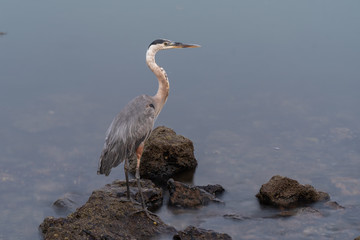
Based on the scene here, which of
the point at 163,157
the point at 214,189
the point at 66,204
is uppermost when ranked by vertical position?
→ the point at 163,157

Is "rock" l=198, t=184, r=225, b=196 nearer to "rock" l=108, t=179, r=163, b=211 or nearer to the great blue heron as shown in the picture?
"rock" l=108, t=179, r=163, b=211

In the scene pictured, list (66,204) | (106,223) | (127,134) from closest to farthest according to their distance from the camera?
(106,223) < (127,134) < (66,204)

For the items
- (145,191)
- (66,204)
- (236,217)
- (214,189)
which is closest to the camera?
(236,217)

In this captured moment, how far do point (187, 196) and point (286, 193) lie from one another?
66.2 inches

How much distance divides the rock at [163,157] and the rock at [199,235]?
8.02 feet

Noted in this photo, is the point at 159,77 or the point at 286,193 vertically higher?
the point at 159,77

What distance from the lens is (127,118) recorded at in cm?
948

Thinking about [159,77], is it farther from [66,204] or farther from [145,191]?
[66,204]

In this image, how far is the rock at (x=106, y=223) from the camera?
314 inches

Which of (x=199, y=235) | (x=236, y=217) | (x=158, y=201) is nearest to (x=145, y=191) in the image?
(x=158, y=201)

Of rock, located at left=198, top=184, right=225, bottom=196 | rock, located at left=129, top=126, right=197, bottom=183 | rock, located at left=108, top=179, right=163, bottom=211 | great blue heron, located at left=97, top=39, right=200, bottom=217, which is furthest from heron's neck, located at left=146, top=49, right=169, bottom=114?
rock, located at left=198, top=184, right=225, bottom=196

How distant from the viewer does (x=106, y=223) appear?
841 cm

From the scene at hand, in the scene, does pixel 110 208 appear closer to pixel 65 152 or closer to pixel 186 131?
pixel 65 152

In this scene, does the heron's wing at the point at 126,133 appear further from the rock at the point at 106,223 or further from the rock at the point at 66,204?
the rock at the point at 66,204
